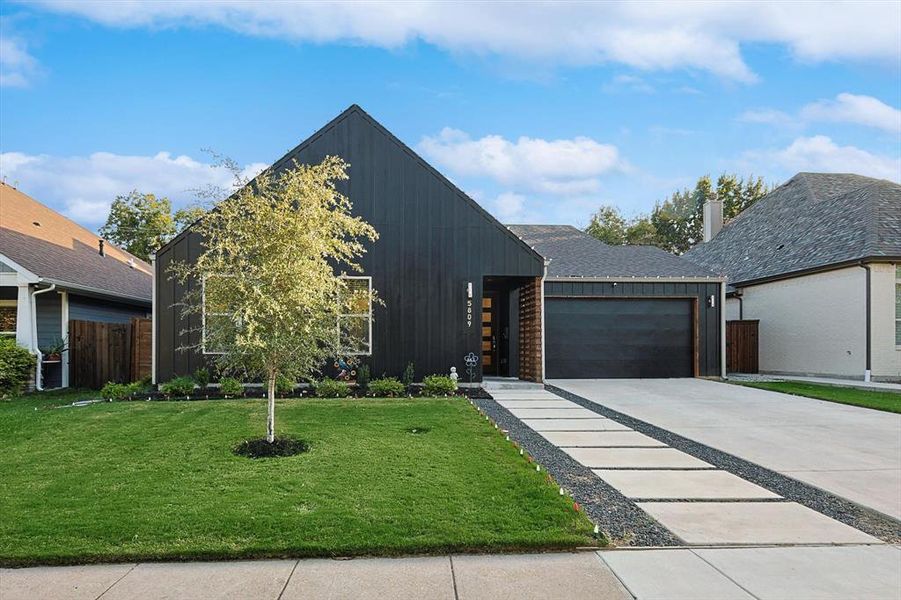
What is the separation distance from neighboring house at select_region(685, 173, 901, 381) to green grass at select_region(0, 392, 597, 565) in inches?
481

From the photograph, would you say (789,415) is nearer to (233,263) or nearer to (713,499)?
(713,499)

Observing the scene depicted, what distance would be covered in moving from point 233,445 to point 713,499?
195 inches

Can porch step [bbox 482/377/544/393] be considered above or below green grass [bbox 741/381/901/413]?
above

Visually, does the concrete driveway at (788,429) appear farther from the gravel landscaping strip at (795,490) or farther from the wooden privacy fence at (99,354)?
the wooden privacy fence at (99,354)

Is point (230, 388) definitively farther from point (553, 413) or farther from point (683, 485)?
point (683, 485)

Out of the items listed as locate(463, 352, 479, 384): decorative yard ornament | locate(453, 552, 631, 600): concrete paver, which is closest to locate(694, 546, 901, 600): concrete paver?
locate(453, 552, 631, 600): concrete paver

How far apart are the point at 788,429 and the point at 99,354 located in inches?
540

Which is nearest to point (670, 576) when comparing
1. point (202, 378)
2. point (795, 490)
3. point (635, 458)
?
point (795, 490)

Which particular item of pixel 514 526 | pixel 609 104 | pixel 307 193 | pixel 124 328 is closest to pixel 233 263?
pixel 307 193

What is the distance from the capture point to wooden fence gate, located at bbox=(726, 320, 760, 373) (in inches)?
663

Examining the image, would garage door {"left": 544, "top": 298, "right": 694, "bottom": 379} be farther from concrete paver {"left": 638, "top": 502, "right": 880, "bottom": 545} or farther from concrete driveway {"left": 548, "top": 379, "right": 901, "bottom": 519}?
concrete paver {"left": 638, "top": 502, "right": 880, "bottom": 545}

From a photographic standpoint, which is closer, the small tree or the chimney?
the small tree

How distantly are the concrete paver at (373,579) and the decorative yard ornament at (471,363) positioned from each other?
26.6 feet

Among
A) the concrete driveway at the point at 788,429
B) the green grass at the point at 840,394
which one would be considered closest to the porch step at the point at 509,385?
the concrete driveway at the point at 788,429
